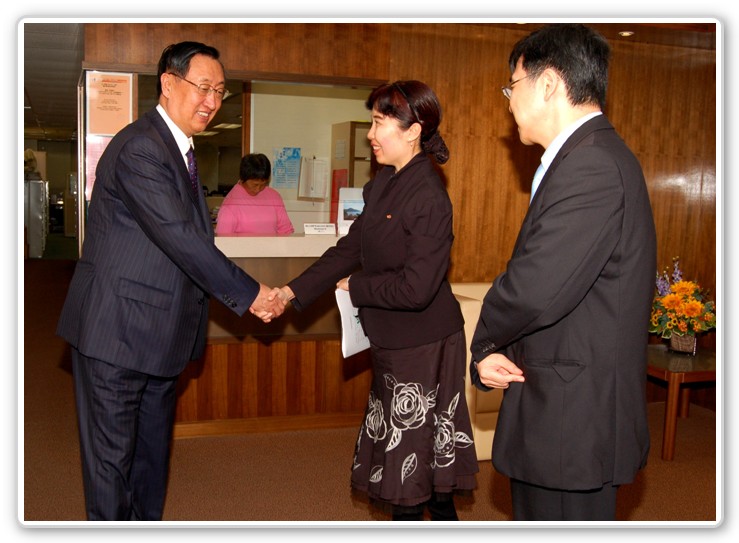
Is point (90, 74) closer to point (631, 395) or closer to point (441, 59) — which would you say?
point (441, 59)

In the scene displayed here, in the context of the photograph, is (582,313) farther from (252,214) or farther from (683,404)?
(683,404)

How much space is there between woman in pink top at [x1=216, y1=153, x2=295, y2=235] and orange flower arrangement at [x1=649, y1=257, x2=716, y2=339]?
2681mm

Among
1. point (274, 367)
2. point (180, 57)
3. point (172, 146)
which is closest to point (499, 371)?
point (172, 146)

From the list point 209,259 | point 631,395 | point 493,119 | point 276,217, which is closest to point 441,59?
point 493,119

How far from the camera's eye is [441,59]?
520 cm

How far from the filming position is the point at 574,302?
6.35ft

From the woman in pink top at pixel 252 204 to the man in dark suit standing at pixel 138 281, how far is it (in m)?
1.99

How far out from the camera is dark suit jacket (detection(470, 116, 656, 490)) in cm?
190

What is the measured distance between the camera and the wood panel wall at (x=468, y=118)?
→ 4.81 m

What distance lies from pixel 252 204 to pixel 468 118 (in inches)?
64.8

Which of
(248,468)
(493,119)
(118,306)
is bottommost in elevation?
(248,468)

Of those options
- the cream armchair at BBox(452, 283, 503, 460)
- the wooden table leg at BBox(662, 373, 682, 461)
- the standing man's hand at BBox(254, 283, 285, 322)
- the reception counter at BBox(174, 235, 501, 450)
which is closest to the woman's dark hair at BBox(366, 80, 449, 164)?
the standing man's hand at BBox(254, 283, 285, 322)

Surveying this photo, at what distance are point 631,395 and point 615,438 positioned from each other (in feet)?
0.41
